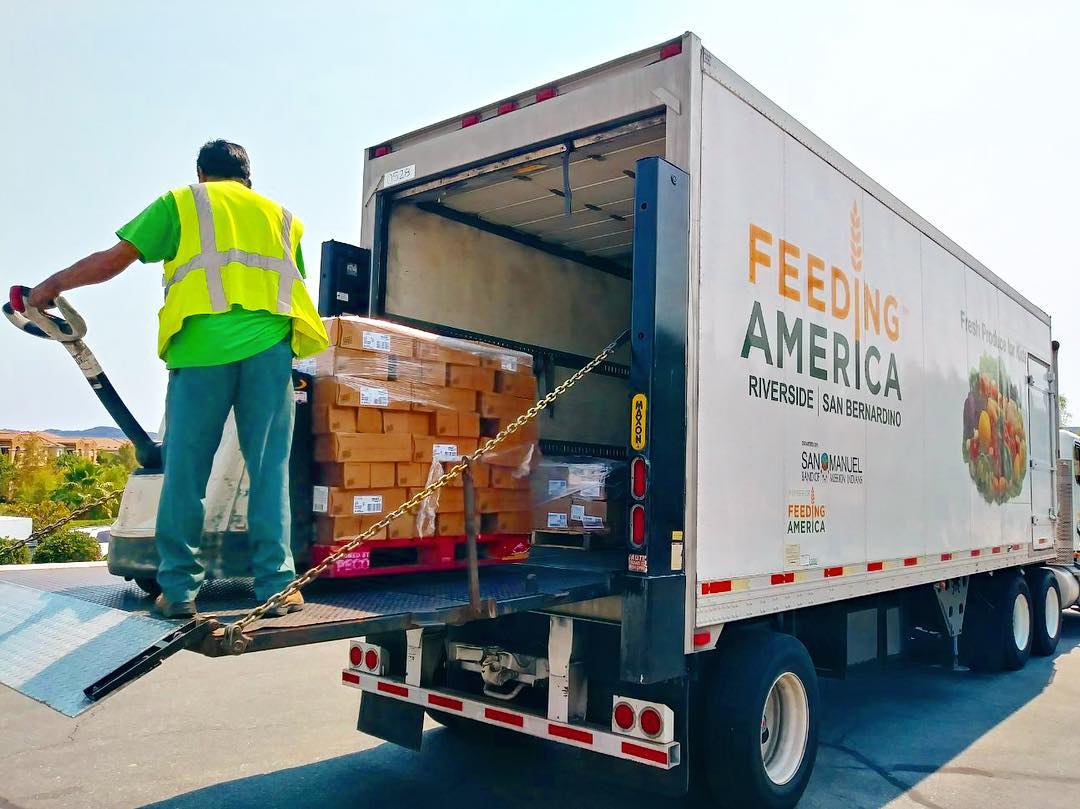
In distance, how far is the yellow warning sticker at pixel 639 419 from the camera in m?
3.66

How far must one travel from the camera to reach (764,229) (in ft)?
14.6

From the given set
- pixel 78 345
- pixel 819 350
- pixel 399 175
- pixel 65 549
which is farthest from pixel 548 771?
pixel 65 549

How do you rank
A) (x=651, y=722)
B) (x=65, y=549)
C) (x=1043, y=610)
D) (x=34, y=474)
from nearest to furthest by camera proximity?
(x=651, y=722) → (x=1043, y=610) → (x=65, y=549) → (x=34, y=474)

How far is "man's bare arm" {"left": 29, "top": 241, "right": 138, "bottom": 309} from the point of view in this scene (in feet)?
10.1

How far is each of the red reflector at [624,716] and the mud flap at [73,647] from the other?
6.60 feet

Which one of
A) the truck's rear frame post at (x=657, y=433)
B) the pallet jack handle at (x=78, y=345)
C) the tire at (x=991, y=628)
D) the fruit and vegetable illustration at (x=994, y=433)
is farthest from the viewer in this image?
the tire at (x=991, y=628)

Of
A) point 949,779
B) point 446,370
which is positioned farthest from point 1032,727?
point 446,370

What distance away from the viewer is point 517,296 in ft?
20.5

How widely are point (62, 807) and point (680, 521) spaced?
333cm

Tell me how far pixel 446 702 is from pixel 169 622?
2035mm

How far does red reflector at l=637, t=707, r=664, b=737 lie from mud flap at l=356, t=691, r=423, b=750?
1.40m

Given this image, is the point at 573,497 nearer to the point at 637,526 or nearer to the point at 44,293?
the point at 637,526

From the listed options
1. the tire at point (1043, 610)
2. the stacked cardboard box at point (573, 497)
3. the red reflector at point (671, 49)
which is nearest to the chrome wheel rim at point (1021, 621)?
the tire at point (1043, 610)

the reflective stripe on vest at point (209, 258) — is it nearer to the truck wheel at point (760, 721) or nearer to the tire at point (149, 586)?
the tire at point (149, 586)
